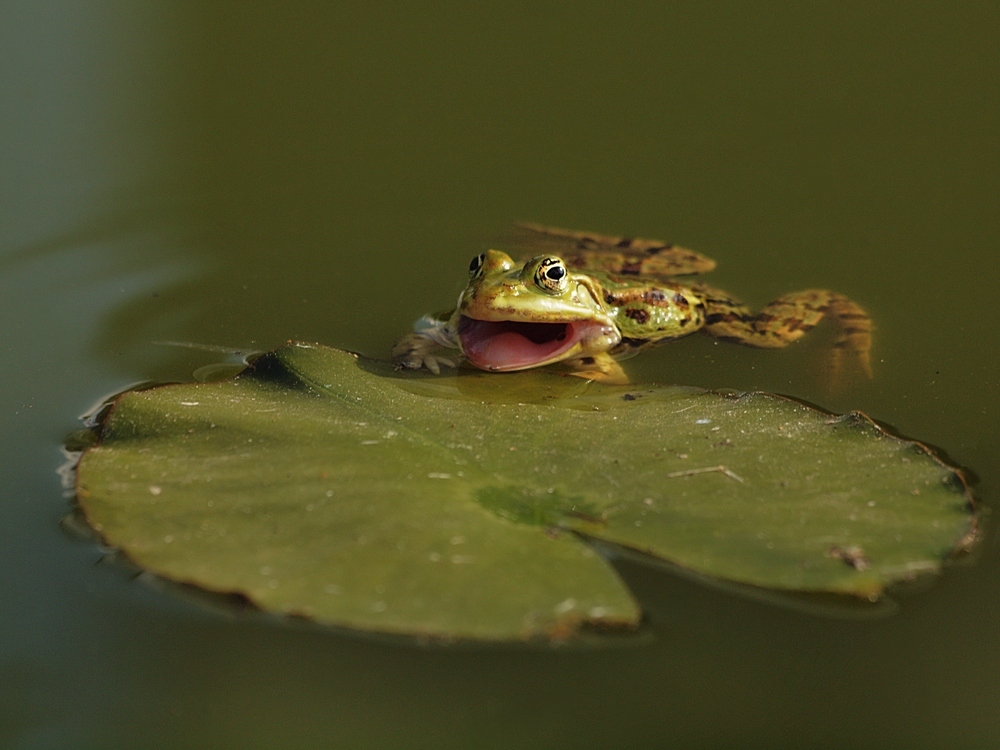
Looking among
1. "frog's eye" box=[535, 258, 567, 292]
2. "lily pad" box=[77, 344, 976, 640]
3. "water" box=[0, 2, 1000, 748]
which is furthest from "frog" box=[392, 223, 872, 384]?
"lily pad" box=[77, 344, 976, 640]

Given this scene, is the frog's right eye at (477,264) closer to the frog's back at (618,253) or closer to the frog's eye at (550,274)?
the frog's eye at (550,274)

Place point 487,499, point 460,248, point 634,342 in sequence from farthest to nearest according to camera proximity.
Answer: point 460,248 < point 634,342 < point 487,499

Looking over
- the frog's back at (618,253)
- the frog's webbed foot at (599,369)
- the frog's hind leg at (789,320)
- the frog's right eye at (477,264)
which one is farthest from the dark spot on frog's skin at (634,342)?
the frog's right eye at (477,264)

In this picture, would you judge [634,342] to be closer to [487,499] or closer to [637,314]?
[637,314]

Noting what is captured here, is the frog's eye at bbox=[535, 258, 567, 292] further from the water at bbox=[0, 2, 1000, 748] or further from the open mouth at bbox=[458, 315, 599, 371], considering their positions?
the water at bbox=[0, 2, 1000, 748]

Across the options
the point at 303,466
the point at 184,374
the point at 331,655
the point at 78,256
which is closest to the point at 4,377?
the point at 184,374

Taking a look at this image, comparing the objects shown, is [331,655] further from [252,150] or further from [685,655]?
[252,150]

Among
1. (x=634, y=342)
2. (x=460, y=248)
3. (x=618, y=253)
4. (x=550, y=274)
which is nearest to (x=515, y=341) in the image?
(x=550, y=274)

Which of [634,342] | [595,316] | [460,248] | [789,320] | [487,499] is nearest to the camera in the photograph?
[487,499]
